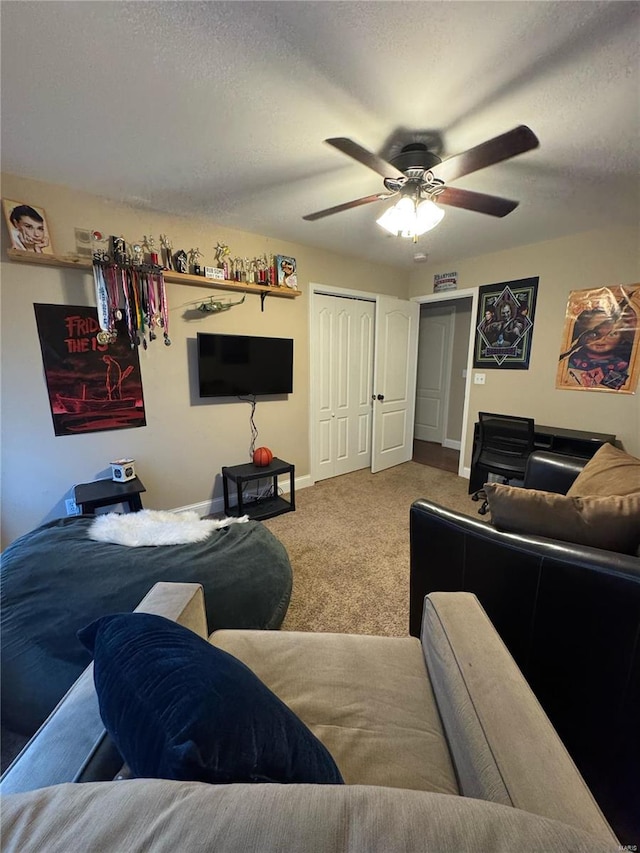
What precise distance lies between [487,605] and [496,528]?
0.30 m

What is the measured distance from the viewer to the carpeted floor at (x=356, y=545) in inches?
75.3

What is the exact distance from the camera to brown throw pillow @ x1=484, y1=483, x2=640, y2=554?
3.80 feet

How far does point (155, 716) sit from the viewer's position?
0.53 metres

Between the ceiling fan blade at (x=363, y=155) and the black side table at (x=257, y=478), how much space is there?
7.31 ft

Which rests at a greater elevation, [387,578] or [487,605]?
[487,605]

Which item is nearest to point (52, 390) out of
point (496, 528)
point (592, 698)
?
point (496, 528)

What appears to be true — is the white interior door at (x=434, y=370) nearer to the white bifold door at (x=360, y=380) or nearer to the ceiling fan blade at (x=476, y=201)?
the white bifold door at (x=360, y=380)

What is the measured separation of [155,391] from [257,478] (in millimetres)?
1134

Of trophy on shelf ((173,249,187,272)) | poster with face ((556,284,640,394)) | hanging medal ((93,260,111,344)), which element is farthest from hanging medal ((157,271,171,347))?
poster with face ((556,284,640,394))

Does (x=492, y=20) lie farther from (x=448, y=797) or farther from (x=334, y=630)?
(x=334, y=630)

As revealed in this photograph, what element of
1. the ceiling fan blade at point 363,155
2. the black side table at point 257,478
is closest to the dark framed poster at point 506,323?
the ceiling fan blade at point 363,155

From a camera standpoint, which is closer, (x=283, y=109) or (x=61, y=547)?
(x=61, y=547)

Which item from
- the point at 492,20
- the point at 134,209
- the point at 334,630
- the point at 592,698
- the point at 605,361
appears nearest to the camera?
the point at 592,698

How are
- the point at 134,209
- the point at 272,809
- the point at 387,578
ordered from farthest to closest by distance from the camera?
the point at 134,209 < the point at 387,578 < the point at 272,809
